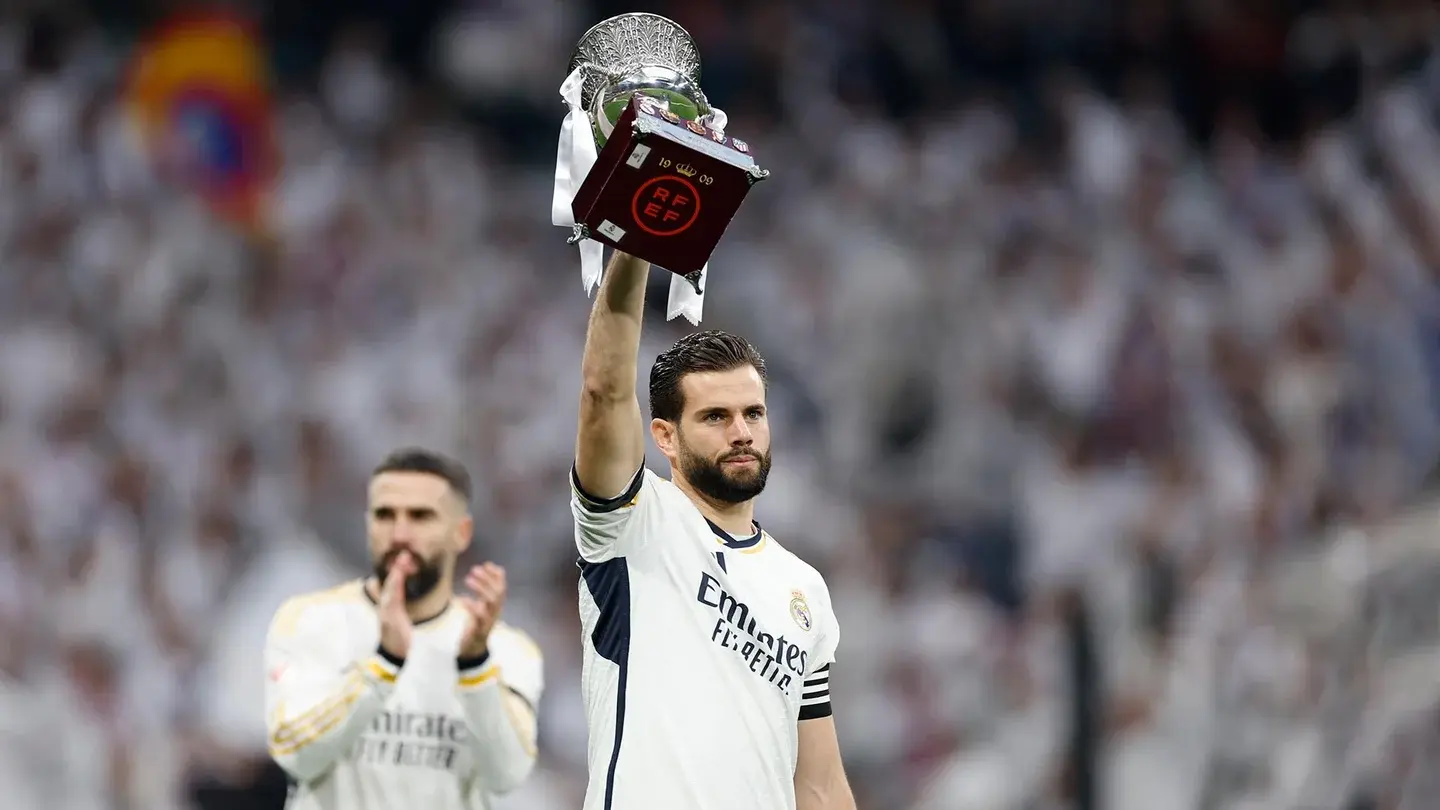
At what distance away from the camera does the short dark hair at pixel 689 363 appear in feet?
14.9

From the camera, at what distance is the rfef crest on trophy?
3738mm

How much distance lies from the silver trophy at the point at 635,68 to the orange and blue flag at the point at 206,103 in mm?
10415

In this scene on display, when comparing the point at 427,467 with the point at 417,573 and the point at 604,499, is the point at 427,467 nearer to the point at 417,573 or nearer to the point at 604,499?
the point at 417,573

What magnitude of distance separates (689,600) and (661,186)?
3.44ft

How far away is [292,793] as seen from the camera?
608 centimetres

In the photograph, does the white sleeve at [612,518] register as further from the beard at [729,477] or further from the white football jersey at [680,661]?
the beard at [729,477]

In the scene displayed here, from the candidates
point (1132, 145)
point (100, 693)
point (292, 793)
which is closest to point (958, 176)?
point (1132, 145)

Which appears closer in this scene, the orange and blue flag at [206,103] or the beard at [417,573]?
the beard at [417,573]

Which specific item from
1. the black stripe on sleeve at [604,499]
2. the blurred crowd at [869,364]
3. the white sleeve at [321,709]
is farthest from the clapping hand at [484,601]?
the blurred crowd at [869,364]

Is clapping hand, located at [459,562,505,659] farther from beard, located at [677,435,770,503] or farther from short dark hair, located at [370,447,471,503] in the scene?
beard, located at [677,435,770,503]

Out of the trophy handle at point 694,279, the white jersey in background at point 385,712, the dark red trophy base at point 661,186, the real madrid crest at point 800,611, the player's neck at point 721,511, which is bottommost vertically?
the white jersey in background at point 385,712

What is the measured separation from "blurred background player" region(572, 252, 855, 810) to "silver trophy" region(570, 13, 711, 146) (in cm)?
36

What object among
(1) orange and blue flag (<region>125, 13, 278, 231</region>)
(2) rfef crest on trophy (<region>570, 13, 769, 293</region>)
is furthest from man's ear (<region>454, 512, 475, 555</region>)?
(1) orange and blue flag (<region>125, 13, 278, 231</region>)

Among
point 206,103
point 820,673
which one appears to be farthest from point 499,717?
point 206,103
